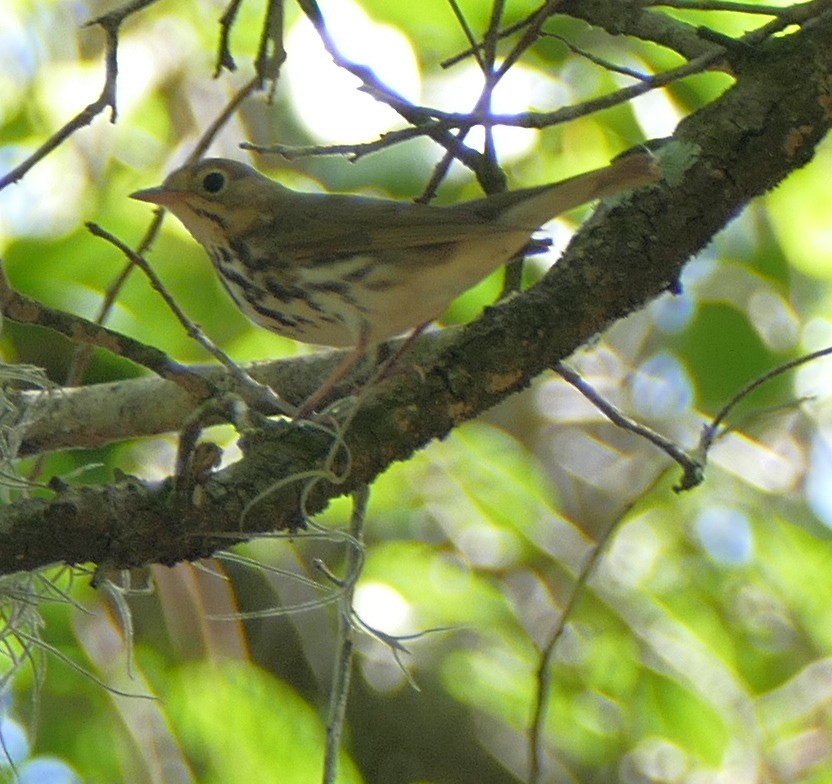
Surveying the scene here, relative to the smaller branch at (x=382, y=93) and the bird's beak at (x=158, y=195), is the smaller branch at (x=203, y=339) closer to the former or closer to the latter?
the smaller branch at (x=382, y=93)

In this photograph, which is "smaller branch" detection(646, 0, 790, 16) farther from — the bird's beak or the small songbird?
the bird's beak

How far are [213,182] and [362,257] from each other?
0.62m

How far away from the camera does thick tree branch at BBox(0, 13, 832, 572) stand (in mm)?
2248

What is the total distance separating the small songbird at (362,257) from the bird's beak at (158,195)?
1cm

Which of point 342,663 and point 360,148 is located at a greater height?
point 360,148

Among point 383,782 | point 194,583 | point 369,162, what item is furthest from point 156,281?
point 383,782

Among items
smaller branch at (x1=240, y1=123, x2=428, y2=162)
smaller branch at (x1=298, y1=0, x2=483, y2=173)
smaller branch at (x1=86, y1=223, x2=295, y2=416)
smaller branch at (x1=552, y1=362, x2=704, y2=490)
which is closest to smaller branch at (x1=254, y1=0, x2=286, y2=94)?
smaller branch at (x1=298, y1=0, x2=483, y2=173)

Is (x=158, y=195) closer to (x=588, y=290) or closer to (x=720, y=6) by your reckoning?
(x=588, y=290)

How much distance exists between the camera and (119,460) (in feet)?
14.1

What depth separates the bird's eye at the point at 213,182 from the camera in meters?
3.48

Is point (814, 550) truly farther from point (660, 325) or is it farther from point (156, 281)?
point (156, 281)

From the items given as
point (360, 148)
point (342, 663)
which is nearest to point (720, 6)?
point (360, 148)

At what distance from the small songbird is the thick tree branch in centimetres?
27

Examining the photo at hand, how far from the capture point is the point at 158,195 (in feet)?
11.3
